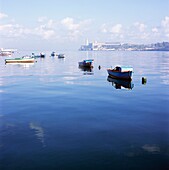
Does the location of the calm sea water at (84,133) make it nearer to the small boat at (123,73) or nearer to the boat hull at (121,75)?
the boat hull at (121,75)

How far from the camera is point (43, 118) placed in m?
28.4

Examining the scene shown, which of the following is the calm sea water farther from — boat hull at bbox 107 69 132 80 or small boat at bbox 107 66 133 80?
small boat at bbox 107 66 133 80

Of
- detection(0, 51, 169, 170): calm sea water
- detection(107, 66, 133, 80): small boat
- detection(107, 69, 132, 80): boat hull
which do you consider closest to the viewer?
detection(0, 51, 169, 170): calm sea water

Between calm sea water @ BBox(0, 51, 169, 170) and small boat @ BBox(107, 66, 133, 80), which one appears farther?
small boat @ BBox(107, 66, 133, 80)

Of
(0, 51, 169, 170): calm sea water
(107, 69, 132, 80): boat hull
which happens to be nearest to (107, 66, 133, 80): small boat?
(107, 69, 132, 80): boat hull

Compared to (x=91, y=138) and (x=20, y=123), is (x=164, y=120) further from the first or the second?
(x=20, y=123)

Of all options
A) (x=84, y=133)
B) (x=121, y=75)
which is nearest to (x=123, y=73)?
(x=121, y=75)

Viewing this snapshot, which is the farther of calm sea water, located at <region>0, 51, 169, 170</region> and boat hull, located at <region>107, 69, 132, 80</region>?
boat hull, located at <region>107, 69, 132, 80</region>

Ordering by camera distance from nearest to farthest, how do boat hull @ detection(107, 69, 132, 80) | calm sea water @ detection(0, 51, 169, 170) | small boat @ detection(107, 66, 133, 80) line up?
calm sea water @ detection(0, 51, 169, 170), boat hull @ detection(107, 69, 132, 80), small boat @ detection(107, 66, 133, 80)

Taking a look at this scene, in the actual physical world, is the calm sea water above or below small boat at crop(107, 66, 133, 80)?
below

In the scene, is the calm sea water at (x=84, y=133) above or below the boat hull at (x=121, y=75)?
below

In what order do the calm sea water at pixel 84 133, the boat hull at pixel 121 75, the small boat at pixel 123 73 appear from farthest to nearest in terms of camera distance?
the small boat at pixel 123 73 < the boat hull at pixel 121 75 < the calm sea water at pixel 84 133

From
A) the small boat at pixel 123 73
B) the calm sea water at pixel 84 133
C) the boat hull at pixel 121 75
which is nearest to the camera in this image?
the calm sea water at pixel 84 133

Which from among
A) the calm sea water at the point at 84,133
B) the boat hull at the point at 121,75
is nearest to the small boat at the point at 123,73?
the boat hull at the point at 121,75
